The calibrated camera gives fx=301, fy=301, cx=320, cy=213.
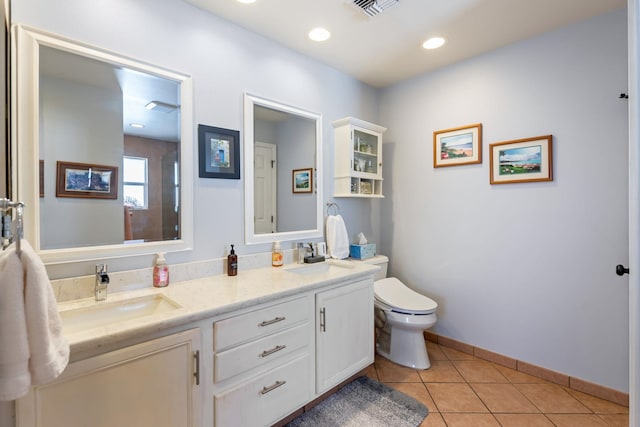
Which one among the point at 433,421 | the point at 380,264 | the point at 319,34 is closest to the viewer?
the point at 433,421

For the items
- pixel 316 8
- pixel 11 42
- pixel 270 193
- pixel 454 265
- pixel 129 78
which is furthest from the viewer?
pixel 454 265

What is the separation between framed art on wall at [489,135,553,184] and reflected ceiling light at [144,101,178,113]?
228 cm

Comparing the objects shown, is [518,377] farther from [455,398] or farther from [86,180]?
[86,180]

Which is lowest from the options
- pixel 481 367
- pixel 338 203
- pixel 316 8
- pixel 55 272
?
pixel 481 367

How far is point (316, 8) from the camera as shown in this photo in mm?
1825

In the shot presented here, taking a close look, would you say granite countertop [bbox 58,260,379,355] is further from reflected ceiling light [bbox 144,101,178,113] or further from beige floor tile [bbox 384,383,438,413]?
reflected ceiling light [bbox 144,101,178,113]

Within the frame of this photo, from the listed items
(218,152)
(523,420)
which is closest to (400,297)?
(523,420)

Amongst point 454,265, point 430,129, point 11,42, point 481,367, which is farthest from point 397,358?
point 11,42

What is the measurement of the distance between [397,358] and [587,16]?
2.69m

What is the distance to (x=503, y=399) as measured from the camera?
6.35ft

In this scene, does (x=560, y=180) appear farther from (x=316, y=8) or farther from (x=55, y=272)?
(x=55, y=272)

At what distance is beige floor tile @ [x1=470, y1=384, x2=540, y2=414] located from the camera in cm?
184

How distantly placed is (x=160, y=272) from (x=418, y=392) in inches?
70.4

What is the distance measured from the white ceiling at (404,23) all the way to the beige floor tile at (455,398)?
96.2 inches
